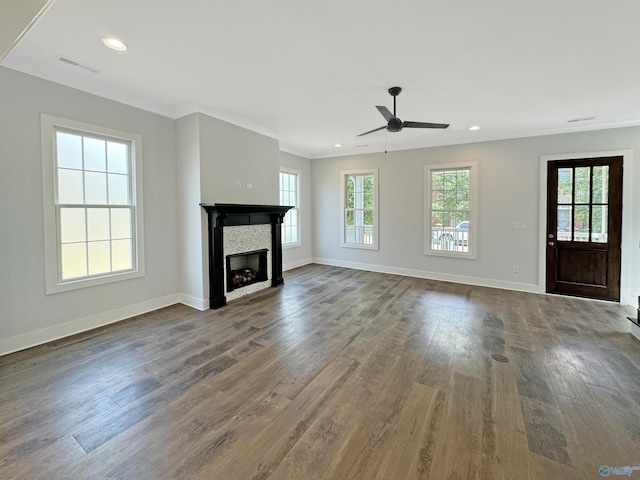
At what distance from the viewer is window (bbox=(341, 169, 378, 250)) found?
263 inches

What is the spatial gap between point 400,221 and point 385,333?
11.4 feet

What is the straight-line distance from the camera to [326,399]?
2.17 meters

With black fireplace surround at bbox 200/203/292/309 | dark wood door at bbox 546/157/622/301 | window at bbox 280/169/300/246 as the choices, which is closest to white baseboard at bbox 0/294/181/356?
black fireplace surround at bbox 200/203/292/309

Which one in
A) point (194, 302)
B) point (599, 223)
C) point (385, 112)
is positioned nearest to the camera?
point (385, 112)

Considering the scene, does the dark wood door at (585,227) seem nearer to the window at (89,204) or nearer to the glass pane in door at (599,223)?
the glass pane in door at (599,223)

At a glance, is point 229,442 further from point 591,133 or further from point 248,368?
point 591,133

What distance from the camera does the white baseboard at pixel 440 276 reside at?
5172 mm

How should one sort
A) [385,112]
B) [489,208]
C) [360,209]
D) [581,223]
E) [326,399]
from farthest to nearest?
1. [360,209]
2. [489,208]
3. [581,223]
4. [385,112]
5. [326,399]

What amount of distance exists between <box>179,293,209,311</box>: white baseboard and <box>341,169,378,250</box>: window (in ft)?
12.5

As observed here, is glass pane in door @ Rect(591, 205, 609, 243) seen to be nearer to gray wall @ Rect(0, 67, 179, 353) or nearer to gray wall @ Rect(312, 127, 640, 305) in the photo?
gray wall @ Rect(312, 127, 640, 305)

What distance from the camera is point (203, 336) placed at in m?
3.27

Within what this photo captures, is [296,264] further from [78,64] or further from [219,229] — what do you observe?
[78,64]

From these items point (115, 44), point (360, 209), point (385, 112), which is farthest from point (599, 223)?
point (115, 44)

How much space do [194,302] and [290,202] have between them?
3.49m
